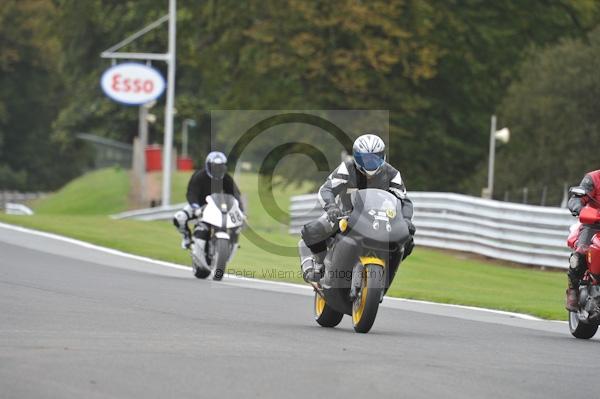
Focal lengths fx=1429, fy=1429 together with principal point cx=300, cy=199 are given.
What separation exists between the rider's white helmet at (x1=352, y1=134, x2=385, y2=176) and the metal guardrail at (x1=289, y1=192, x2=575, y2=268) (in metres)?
13.4

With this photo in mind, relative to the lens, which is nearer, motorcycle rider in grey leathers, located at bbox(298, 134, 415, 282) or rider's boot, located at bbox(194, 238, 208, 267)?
motorcycle rider in grey leathers, located at bbox(298, 134, 415, 282)

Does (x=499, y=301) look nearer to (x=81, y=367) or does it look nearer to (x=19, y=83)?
(x=81, y=367)

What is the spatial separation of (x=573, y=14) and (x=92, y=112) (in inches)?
1102

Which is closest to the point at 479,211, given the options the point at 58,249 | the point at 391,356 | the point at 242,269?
the point at 242,269

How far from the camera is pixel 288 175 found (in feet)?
135

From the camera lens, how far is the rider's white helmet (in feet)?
38.3

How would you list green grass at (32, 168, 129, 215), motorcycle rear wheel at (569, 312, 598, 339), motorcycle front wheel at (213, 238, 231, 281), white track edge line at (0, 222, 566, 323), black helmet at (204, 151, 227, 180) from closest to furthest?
motorcycle rear wheel at (569, 312, 598, 339) → white track edge line at (0, 222, 566, 323) → motorcycle front wheel at (213, 238, 231, 281) → black helmet at (204, 151, 227, 180) → green grass at (32, 168, 129, 215)

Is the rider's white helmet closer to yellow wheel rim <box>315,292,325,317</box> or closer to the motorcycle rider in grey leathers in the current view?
the motorcycle rider in grey leathers

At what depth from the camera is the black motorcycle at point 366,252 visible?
11.4 meters

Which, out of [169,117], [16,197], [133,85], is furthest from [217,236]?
[16,197]

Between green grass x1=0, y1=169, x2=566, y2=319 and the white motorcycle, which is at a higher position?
the white motorcycle

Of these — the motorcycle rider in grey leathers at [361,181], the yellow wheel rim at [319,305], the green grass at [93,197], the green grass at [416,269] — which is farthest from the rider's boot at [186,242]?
the green grass at [93,197]


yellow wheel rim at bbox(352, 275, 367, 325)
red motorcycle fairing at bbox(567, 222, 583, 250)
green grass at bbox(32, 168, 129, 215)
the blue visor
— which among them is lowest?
green grass at bbox(32, 168, 129, 215)

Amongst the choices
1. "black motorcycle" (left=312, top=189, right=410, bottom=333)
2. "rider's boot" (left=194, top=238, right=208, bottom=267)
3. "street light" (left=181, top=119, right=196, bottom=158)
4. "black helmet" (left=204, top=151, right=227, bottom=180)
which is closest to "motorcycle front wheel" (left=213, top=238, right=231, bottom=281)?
"rider's boot" (left=194, top=238, right=208, bottom=267)
